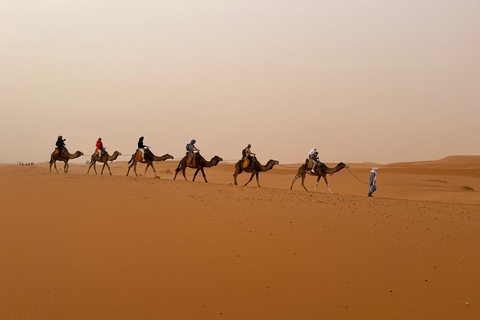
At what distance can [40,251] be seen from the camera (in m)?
7.07

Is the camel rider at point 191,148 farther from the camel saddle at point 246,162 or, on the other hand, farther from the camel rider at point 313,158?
the camel rider at point 313,158

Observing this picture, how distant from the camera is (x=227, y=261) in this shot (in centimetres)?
680

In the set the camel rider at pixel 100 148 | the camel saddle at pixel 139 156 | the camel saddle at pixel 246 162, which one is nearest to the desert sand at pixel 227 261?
the camel saddle at pixel 246 162

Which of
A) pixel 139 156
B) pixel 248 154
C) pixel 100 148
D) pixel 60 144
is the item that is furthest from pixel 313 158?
Result: pixel 60 144

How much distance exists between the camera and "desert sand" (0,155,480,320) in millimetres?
5406

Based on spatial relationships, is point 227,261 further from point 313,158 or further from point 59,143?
point 59,143

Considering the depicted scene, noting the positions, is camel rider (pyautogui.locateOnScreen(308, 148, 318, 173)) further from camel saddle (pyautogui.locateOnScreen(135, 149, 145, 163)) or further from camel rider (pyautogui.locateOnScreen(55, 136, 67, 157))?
camel rider (pyautogui.locateOnScreen(55, 136, 67, 157))

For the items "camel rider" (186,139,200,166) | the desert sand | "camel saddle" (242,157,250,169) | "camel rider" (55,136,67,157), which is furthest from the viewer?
"camel rider" (55,136,67,157)

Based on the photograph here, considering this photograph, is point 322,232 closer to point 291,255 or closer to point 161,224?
point 291,255

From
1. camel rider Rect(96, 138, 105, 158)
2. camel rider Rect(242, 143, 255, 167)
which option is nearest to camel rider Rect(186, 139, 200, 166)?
camel rider Rect(242, 143, 255, 167)

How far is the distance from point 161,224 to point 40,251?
2472 millimetres

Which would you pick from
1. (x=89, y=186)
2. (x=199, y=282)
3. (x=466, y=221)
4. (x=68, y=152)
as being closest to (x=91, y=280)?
(x=199, y=282)

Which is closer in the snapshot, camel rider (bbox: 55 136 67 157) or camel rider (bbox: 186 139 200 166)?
camel rider (bbox: 186 139 200 166)

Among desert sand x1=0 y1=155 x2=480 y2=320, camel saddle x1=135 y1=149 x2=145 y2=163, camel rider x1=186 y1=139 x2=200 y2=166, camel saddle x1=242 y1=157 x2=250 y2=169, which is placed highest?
camel rider x1=186 y1=139 x2=200 y2=166
